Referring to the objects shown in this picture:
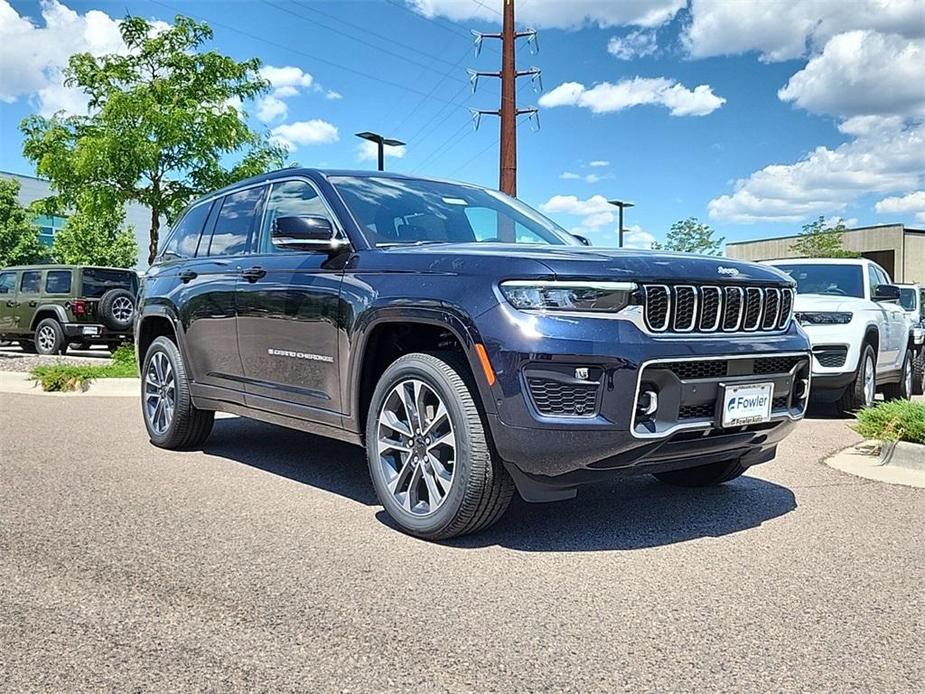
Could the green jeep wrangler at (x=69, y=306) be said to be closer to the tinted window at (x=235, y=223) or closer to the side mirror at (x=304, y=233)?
the tinted window at (x=235, y=223)

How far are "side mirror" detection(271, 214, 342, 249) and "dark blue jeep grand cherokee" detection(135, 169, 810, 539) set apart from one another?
0.01 m

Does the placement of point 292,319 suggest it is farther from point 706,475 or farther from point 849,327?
point 849,327

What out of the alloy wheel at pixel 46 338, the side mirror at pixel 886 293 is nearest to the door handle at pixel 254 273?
the side mirror at pixel 886 293

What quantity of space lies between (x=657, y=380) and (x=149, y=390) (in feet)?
14.5

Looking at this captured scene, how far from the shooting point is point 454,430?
3.87m

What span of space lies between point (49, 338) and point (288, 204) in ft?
42.4

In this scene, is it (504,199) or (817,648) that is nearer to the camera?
(817,648)

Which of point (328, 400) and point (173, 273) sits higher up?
point (173, 273)

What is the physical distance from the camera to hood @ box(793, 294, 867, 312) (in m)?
8.80

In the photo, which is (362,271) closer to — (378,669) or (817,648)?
(378,669)

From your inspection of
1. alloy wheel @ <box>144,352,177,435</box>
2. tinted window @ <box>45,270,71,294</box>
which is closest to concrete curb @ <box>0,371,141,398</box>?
alloy wheel @ <box>144,352,177,435</box>

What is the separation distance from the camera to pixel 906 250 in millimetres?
43469

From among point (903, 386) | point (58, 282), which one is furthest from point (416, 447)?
point (58, 282)

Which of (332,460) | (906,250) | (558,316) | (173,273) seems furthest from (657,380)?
(906,250)
